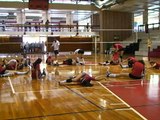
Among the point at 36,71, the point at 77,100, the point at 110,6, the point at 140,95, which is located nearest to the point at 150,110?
the point at 140,95

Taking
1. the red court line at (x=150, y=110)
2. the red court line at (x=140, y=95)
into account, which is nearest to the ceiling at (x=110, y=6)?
the red court line at (x=140, y=95)

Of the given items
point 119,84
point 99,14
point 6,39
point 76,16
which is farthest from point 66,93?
point 76,16

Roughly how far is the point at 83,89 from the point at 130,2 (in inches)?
579

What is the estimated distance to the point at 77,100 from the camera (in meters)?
5.26

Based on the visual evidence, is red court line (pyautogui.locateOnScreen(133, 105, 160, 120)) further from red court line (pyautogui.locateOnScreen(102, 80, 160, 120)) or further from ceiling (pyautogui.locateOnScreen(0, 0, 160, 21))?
ceiling (pyautogui.locateOnScreen(0, 0, 160, 21))

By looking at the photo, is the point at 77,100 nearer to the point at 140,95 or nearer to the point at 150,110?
the point at 140,95

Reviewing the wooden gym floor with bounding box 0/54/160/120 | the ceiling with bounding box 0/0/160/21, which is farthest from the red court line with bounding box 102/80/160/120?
the ceiling with bounding box 0/0/160/21

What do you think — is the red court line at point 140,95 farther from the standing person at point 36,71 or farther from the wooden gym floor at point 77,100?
the standing person at point 36,71

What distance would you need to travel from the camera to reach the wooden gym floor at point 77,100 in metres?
4.20

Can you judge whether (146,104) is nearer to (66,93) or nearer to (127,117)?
(127,117)

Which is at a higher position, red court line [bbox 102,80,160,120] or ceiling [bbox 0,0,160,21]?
ceiling [bbox 0,0,160,21]

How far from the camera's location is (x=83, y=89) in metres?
6.44

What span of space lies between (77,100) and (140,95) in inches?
53.0

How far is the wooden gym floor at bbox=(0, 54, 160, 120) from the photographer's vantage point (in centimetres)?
420
